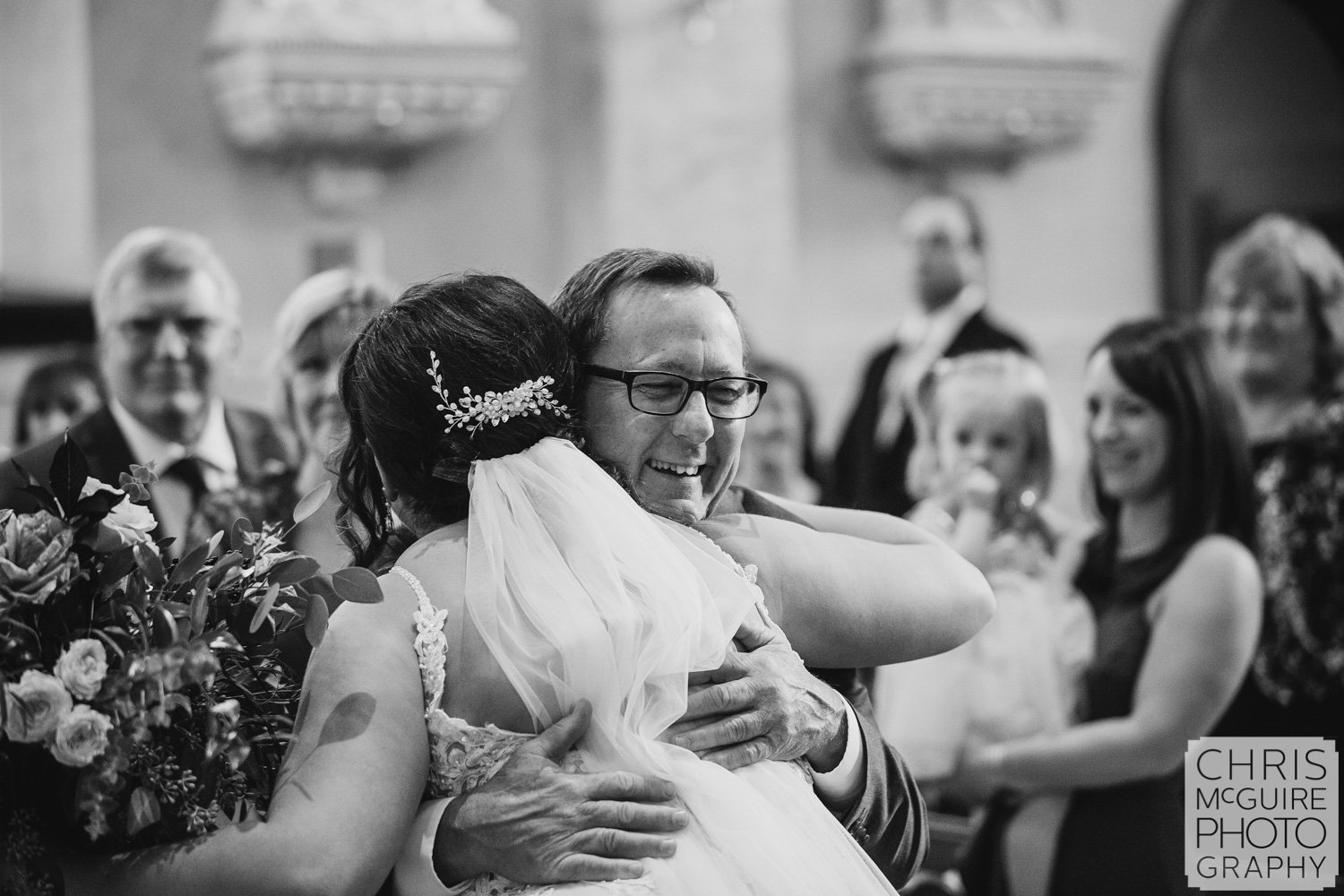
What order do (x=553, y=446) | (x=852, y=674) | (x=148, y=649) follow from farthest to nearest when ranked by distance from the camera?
1. (x=852, y=674)
2. (x=553, y=446)
3. (x=148, y=649)

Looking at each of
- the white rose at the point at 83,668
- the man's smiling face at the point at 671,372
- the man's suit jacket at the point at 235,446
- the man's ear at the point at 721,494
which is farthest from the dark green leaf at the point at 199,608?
the man's suit jacket at the point at 235,446

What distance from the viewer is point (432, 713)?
2062 mm

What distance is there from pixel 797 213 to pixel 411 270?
1.73m

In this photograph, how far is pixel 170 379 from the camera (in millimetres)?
4012

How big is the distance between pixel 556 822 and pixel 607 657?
0.19 m

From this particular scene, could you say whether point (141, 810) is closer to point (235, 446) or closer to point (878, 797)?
point (878, 797)

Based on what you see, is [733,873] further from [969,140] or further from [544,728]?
[969,140]

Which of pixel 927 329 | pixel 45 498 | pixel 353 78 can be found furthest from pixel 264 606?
pixel 353 78

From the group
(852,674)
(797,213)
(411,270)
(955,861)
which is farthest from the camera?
(797,213)

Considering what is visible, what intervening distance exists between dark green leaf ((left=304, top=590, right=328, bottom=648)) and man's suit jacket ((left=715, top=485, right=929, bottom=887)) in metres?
0.62

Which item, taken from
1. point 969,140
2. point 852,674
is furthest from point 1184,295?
point 852,674

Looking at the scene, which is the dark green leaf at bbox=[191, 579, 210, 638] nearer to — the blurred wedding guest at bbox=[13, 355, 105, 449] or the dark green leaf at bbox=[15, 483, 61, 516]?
the dark green leaf at bbox=[15, 483, 61, 516]

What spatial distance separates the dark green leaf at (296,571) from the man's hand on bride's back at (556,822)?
1.07ft

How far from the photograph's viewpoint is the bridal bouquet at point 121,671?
1966mm
